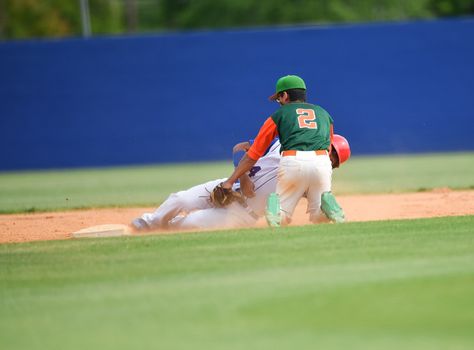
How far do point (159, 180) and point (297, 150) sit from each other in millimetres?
8779

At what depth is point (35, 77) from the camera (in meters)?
22.0

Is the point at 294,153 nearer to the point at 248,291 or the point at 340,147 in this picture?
the point at 340,147

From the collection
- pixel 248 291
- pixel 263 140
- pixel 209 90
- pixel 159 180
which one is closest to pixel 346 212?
pixel 263 140

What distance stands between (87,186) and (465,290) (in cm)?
1175

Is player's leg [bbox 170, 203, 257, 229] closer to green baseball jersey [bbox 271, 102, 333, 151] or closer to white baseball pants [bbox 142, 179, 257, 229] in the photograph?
white baseball pants [bbox 142, 179, 257, 229]

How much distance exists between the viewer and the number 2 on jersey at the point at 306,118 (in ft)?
29.3

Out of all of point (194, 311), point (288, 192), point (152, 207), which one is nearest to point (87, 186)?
point (152, 207)

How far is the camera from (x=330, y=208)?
8.96 metres

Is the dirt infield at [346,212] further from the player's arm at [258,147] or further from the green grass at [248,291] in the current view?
the green grass at [248,291]

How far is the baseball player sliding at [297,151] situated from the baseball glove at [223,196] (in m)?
0.14

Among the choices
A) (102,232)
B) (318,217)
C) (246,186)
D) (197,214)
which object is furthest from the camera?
(197,214)

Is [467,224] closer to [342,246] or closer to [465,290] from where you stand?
[342,246]

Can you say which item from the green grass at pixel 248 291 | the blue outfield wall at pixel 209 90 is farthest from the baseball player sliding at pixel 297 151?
the blue outfield wall at pixel 209 90

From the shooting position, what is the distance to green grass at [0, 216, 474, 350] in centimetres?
506
